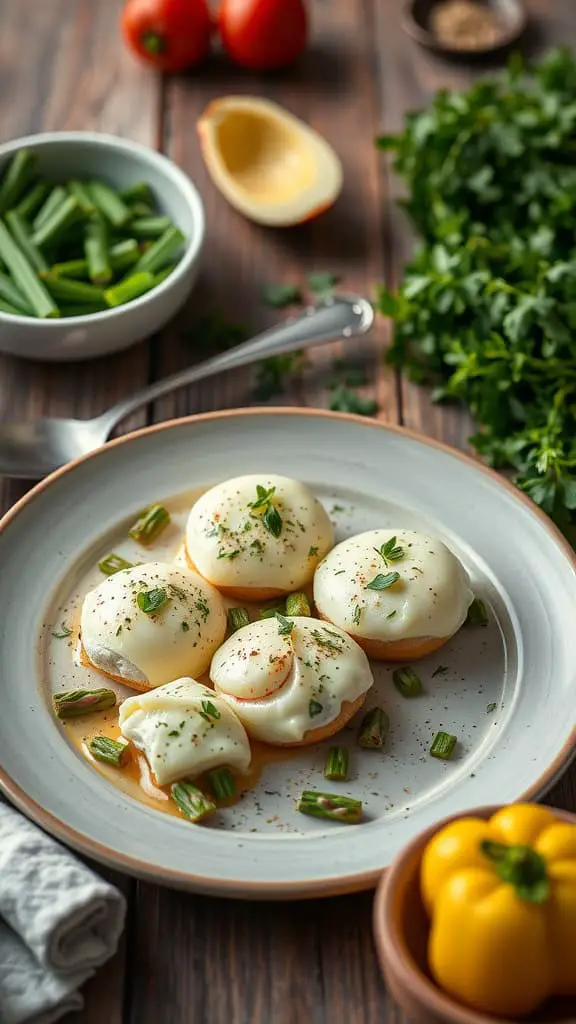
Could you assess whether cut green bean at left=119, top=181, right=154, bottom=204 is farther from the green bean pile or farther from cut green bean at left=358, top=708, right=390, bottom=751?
cut green bean at left=358, top=708, right=390, bottom=751

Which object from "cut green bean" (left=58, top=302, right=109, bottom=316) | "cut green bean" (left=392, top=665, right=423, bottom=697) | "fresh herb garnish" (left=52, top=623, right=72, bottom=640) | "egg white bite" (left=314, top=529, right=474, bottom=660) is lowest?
"cut green bean" (left=392, top=665, right=423, bottom=697)

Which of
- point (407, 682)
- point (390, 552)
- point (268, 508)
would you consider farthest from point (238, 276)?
point (407, 682)

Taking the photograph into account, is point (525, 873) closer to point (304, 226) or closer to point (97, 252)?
point (97, 252)

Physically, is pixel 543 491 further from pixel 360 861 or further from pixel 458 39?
pixel 458 39

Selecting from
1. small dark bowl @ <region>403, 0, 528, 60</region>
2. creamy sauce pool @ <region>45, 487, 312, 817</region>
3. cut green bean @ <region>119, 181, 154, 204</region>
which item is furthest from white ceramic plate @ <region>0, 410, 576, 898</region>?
small dark bowl @ <region>403, 0, 528, 60</region>

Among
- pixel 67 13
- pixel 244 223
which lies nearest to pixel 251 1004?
pixel 244 223

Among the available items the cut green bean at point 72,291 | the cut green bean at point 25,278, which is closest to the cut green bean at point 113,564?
the cut green bean at point 25,278
